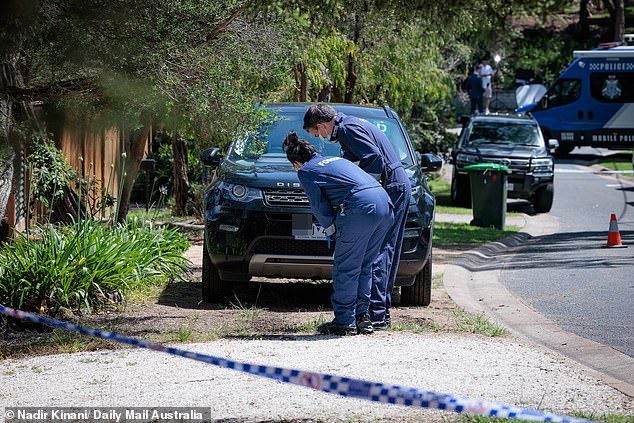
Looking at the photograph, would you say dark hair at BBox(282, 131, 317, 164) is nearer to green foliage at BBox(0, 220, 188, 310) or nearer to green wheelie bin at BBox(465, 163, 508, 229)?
green foliage at BBox(0, 220, 188, 310)

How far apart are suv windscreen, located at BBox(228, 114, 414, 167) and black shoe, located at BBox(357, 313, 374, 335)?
7.28ft

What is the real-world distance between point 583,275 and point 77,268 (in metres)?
5.90

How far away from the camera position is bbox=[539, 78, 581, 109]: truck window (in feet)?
101

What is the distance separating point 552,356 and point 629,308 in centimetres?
272

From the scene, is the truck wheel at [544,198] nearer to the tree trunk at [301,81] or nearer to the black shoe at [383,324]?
the tree trunk at [301,81]

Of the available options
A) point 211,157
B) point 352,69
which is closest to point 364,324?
point 211,157

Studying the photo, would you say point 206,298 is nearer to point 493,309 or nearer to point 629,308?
point 493,309

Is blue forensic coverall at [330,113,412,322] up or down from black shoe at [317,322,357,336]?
up

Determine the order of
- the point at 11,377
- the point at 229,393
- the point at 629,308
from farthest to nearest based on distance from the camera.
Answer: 1. the point at 629,308
2. the point at 11,377
3. the point at 229,393

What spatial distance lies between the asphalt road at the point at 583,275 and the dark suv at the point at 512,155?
0.69 metres

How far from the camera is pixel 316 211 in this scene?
7.42 m

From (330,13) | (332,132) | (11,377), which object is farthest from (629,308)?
(11,377)

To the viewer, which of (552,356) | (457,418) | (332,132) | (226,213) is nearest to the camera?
(457,418)

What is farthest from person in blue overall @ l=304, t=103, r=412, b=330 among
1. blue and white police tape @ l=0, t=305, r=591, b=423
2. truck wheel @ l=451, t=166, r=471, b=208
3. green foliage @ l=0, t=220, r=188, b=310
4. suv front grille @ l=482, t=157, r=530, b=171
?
truck wheel @ l=451, t=166, r=471, b=208
